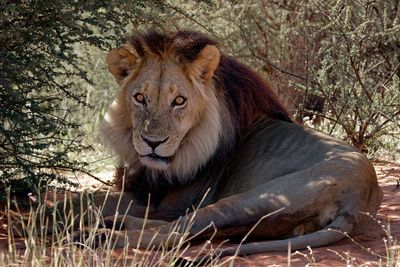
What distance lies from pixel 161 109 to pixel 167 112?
0.04 m

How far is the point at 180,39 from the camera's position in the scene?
20.5 ft

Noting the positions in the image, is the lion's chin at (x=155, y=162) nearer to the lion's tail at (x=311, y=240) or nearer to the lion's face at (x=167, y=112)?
the lion's face at (x=167, y=112)

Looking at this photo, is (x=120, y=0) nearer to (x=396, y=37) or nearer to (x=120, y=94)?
(x=120, y=94)

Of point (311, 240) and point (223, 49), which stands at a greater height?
point (223, 49)

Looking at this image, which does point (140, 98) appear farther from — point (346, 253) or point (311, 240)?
point (346, 253)

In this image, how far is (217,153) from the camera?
6234 millimetres

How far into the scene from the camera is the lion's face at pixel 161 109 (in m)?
5.88

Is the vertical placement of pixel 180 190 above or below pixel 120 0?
below

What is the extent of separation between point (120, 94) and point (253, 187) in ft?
3.79

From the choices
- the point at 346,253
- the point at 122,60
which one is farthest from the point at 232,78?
the point at 346,253

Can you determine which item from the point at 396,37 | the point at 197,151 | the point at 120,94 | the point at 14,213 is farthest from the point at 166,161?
the point at 396,37

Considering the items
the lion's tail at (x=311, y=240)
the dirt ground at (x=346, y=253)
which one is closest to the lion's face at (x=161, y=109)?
the dirt ground at (x=346, y=253)

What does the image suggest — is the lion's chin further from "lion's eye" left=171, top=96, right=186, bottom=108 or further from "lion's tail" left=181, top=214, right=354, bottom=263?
"lion's tail" left=181, top=214, right=354, bottom=263

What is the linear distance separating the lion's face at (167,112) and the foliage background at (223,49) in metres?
0.32
